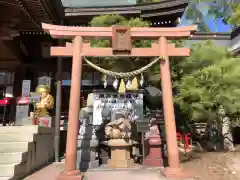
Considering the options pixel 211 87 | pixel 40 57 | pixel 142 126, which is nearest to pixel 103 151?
pixel 142 126

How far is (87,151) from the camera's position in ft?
25.4

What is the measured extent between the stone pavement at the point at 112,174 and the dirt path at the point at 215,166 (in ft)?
3.13

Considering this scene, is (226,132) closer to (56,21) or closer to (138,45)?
(138,45)

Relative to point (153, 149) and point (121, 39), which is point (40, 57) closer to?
point (121, 39)

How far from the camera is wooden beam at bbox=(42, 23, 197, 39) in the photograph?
21.7 feet

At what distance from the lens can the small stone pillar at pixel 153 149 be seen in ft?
26.0

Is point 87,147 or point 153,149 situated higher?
point 87,147

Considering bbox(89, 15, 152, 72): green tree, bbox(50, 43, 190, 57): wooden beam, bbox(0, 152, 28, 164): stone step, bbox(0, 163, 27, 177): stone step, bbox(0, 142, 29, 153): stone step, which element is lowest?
bbox(0, 163, 27, 177): stone step

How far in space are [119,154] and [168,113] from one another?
7.46 feet

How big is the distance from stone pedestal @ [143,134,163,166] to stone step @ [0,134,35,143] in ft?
11.4

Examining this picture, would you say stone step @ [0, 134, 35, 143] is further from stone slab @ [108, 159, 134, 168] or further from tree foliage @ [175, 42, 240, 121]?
tree foliage @ [175, 42, 240, 121]

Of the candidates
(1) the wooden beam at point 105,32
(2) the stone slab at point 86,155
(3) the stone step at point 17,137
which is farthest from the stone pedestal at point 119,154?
(1) the wooden beam at point 105,32

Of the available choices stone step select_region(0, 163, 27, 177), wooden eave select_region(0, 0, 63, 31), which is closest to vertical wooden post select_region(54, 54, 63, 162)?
wooden eave select_region(0, 0, 63, 31)

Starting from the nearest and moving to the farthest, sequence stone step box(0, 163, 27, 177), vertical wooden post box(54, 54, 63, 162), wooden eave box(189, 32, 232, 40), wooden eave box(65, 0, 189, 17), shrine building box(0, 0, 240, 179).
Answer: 1. stone step box(0, 163, 27, 177)
2. shrine building box(0, 0, 240, 179)
3. vertical wooden post box(54, 54, 63, 162)
4. wooden eave box(65, 0, 189, 17)
5. wooden eave box(189, 32, 232, 40)
